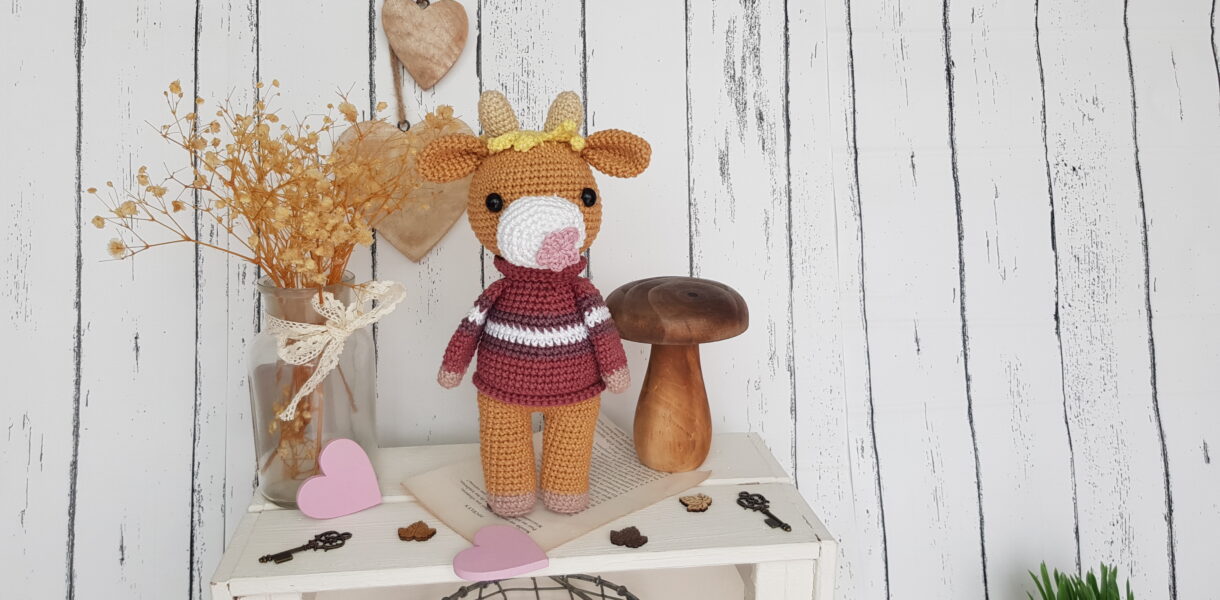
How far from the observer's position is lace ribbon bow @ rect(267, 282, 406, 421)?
0.74 metres

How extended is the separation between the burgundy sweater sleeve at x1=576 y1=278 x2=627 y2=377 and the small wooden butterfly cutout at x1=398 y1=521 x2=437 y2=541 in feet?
0.76

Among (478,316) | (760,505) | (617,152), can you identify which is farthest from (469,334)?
(760,505)

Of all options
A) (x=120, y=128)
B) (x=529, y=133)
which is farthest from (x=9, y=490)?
(x=529, y=133)

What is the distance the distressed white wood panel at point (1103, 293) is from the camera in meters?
1.02

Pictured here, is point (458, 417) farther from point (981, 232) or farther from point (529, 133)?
point (981, 232)

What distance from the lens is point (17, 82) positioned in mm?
900

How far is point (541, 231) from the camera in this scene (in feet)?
2.15

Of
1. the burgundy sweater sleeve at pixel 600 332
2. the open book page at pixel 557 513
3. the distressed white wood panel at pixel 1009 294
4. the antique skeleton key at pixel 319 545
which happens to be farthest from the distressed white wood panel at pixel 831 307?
the antique skeleton key at pixel 319 545

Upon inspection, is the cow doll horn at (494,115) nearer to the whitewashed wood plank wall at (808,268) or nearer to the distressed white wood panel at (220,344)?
the whitewashed wood plank wall at (808,268)

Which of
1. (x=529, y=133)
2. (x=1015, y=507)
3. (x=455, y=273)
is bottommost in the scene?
(x=1015, y=507)

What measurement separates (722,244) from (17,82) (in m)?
0.90

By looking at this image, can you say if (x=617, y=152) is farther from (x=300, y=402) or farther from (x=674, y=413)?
(x=300, y=402)

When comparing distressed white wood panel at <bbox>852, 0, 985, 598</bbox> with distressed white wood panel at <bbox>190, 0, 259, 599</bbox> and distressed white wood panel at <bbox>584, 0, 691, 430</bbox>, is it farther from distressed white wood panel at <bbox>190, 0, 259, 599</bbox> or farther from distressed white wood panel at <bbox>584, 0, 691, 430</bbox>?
distressed white wood panel at <bbox>190, 0, 259, 599</bbox>

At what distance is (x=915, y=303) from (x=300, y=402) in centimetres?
80
